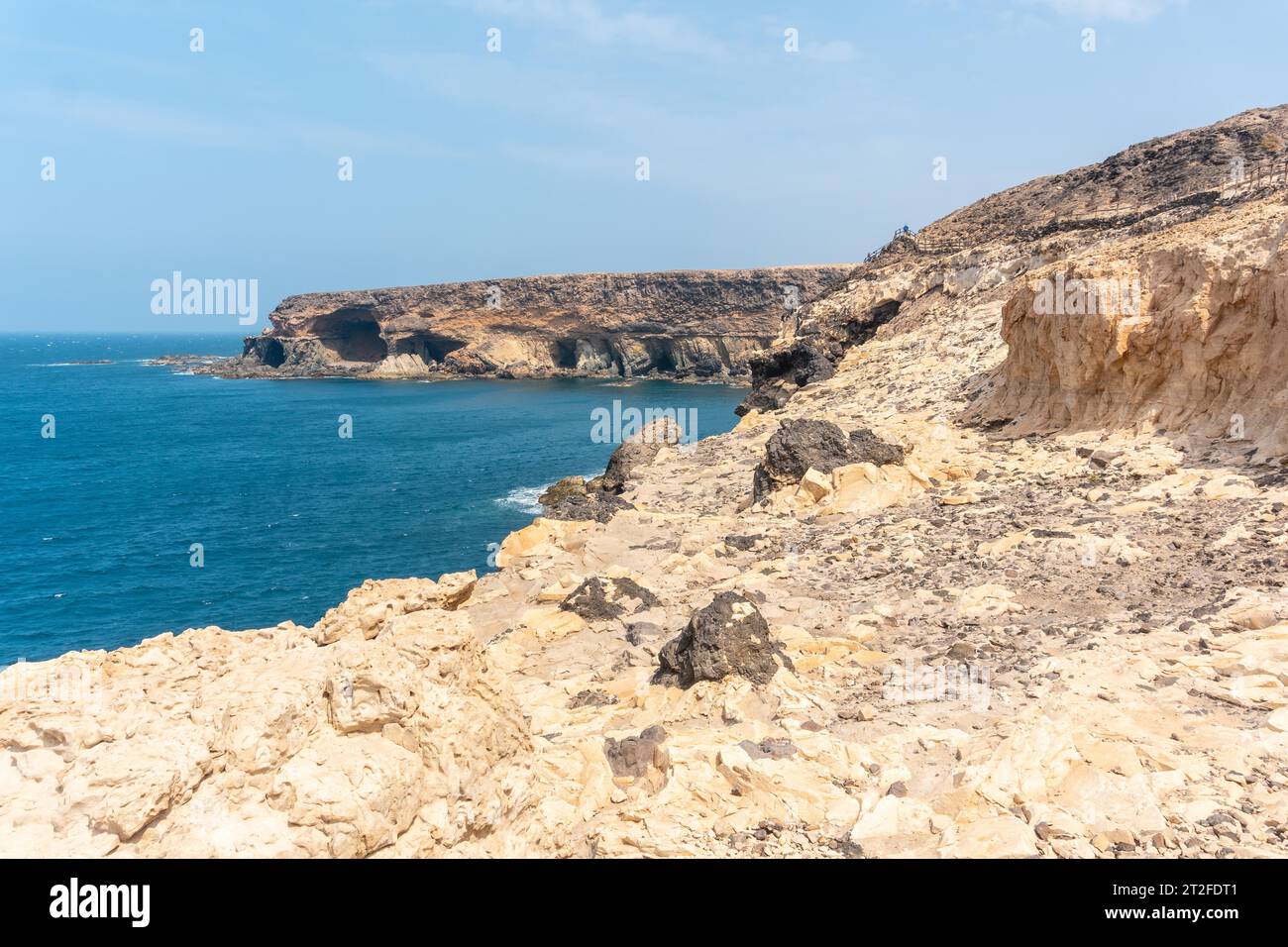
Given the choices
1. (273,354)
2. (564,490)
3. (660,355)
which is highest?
(273,354)

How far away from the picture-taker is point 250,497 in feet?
142

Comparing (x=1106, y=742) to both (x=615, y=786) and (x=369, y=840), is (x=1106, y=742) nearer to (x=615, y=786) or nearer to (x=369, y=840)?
(x=615, y=786)

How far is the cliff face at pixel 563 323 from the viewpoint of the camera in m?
104

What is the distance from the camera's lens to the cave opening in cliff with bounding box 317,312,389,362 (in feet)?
401

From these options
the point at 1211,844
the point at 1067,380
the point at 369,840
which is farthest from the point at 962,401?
the point at 369,840

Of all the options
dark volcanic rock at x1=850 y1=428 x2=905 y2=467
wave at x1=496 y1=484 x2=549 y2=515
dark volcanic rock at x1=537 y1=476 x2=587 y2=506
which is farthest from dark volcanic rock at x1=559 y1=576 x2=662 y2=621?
wave at x1=496 y1=484 x2=549 y2=515

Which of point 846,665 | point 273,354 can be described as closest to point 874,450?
point 846,665

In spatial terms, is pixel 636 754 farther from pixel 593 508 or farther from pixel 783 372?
pixel 783 372

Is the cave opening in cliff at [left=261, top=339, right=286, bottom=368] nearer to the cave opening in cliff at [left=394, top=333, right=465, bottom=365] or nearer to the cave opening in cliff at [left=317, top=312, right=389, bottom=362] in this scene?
the cave opening in cliff at [left=317, top=312, right=389, bottom=362]

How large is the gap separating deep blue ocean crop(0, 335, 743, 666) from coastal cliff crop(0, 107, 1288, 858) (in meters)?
14.7

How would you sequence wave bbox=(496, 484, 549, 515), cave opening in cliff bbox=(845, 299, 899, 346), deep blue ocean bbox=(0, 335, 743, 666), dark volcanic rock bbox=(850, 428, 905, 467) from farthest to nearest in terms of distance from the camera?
wave bbox=(496, 484, 549, 515) < cave opening in cliff bbox=(845, 299, 899, 346) < deep blue ocean bbox=(0, 335, 743, 666) < dark volcanic rock bbox=(850, 428, 905, 467)

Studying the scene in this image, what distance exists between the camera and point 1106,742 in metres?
6.91

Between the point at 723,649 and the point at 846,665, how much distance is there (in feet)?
5.31

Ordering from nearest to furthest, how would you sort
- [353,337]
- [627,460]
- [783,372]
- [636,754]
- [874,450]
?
[636,754] → [874,450] → [627,460] → [783,372] → [353,337]
